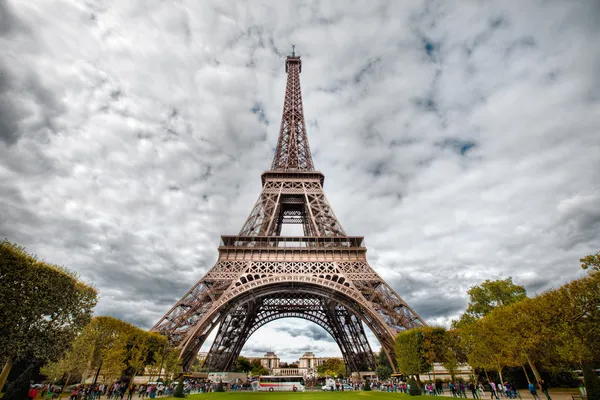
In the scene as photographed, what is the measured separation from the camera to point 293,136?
42.3 meters

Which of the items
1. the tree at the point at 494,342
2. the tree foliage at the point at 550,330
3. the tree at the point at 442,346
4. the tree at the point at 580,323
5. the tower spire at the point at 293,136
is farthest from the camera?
the tower spire at the point at 293,136

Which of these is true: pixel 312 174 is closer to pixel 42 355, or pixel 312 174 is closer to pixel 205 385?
pixel 205 385

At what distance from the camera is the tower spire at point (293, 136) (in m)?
40.1

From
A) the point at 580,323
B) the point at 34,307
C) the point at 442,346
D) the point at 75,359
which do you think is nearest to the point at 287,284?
Result: the point at 442,346

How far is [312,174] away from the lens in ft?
120

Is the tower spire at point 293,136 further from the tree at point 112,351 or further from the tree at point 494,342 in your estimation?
the tree at point 494,342

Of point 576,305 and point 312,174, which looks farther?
point 312,174

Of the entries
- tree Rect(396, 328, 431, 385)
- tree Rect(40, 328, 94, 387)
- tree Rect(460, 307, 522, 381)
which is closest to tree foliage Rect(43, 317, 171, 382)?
tree Rect(40, 328, 94, 387)

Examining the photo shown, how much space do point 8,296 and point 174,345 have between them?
1281 centimetres

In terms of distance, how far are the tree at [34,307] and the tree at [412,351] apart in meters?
20.7

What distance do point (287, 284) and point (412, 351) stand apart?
11561 mm

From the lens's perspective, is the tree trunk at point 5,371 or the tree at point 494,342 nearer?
the tree trunk at point 5,371

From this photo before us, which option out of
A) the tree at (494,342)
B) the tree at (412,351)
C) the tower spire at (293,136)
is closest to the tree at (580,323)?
the tree at (494,342)

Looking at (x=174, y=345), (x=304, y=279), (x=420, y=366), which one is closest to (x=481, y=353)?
(x=420, y=366)
